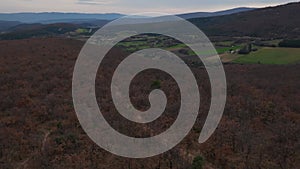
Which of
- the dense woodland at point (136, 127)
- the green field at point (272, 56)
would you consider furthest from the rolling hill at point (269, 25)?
the dense woodland at point (136, 127)

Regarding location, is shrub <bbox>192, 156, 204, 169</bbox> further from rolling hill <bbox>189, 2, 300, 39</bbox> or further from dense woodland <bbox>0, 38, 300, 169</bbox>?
rolling hill <bbox>189, 2, 300, 39</bbox>

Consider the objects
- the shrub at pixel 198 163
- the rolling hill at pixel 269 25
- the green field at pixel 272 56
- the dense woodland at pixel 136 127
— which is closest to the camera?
the shrub at pixel 198 163

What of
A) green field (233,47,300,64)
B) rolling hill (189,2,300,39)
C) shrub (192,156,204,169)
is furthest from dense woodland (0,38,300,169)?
rolling hill (189,2,300,39)

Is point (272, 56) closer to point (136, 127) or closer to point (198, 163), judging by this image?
point (136, 127)

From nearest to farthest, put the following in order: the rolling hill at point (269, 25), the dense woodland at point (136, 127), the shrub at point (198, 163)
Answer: the shrub at point (198, 163), the dense woodland at point (136, 127), the rolling hill at point (269, 25)

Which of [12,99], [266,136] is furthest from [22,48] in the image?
[266,136]

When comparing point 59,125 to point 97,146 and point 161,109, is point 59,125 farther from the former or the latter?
point 161,109

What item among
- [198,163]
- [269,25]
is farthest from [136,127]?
[269,25]

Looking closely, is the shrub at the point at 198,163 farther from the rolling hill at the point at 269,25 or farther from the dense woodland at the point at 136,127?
the rolling hill at the point at 269,25
